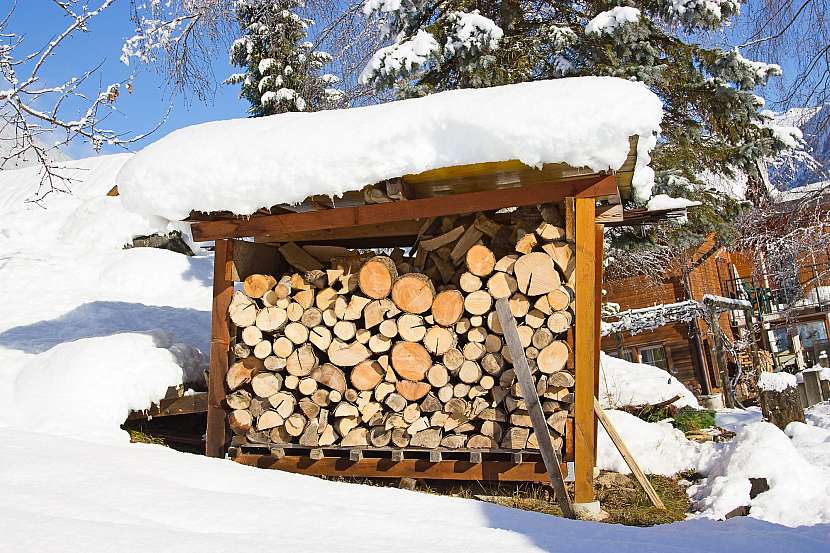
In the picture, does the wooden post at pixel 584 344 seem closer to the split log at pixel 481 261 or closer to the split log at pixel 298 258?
the split log at pixel 481 261

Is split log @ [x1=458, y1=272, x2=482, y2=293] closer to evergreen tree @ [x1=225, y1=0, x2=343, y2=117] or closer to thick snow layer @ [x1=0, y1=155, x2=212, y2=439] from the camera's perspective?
thick snow layer @ [x1=0, y1=155, x2=212, y2=439]

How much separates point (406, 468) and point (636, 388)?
22.1ft

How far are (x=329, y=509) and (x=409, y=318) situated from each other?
2.48 meters

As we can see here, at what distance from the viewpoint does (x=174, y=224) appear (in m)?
6.19

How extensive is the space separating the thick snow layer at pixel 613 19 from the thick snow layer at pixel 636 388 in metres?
4.74

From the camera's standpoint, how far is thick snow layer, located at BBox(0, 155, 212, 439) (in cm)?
609

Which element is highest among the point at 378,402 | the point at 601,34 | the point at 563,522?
the point at 601,34

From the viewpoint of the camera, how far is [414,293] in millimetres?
5953

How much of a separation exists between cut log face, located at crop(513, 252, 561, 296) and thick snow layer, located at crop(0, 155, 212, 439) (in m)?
2.93

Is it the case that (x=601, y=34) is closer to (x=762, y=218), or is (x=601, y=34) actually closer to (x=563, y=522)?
(x=563, y=522)

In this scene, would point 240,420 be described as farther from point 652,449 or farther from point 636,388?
point 636,388

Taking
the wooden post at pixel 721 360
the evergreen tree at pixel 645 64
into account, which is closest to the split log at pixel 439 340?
the evergreen tree at pixel 645 64

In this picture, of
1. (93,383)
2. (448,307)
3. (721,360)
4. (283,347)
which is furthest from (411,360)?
(721,360)

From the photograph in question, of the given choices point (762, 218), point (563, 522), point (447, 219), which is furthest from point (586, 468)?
point (762, 218)
